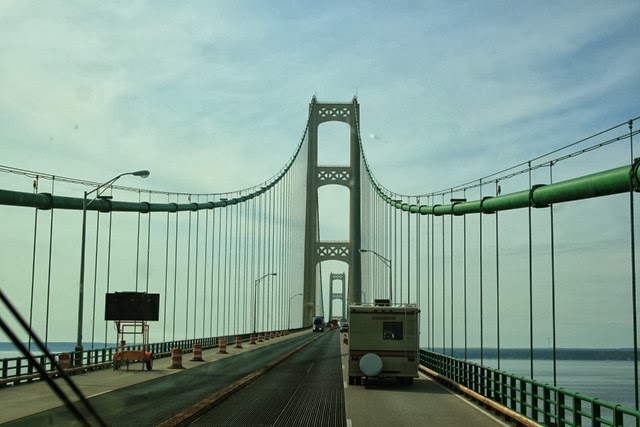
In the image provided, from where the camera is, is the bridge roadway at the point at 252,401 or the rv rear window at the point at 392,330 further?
the rv rear window at the point at 392,330

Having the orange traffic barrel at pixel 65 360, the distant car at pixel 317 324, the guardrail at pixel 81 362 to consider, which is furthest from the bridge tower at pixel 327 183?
the orange traffic barrel at pixel 65 360

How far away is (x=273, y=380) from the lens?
1194 inches

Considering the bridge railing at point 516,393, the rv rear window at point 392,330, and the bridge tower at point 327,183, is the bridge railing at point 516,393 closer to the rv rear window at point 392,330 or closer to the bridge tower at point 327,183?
the rv rear window at point 392,330

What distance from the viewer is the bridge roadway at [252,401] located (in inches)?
709

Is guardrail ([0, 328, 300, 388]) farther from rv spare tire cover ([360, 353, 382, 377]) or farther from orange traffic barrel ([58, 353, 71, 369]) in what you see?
rv spare tire cover ([360, 353, 382, 377])

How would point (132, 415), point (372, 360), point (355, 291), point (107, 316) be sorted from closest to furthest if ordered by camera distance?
point (132, 415), point (372, 360), point (107, 316), point (355, 291)

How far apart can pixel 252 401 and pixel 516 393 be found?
25.9 ft

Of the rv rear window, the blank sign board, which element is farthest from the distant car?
the rv rear window

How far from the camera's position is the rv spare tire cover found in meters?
27.3

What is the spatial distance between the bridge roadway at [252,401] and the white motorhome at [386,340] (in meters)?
0.69

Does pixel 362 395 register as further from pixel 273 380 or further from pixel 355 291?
pixel 355 291

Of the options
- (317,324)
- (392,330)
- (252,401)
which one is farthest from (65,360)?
(317,324)

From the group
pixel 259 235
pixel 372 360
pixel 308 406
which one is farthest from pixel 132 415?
pixel 259 235

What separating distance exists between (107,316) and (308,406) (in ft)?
59.5
